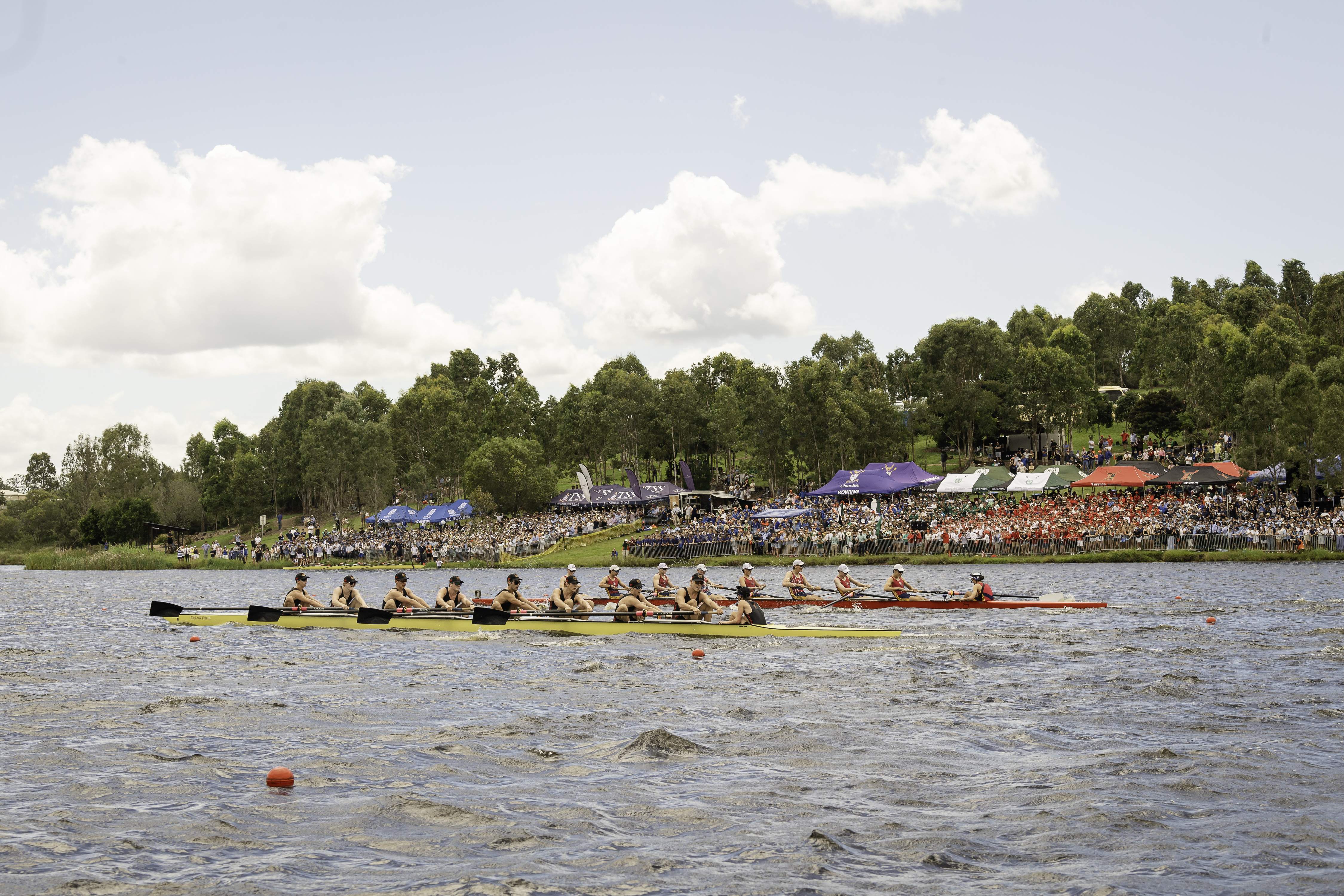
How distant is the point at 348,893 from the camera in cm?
855

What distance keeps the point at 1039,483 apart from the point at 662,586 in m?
34.4

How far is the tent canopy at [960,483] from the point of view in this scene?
59.3 meters

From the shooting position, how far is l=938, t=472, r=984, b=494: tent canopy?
194ft

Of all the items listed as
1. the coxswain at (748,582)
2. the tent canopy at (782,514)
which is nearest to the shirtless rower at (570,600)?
the coxswain at (748,582)

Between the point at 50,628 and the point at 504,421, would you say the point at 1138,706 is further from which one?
the point at 504,421

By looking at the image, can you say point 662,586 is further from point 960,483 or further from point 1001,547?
point 960,483

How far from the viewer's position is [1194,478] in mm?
54969

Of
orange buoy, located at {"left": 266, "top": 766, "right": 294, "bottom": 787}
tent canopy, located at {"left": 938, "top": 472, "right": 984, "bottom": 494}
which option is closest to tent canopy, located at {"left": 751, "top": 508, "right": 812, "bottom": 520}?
tent canopy, located at {"left": 938, "top": 472, "right": 984, "bottom": 494}

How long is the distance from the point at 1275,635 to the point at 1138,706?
30.5 feet

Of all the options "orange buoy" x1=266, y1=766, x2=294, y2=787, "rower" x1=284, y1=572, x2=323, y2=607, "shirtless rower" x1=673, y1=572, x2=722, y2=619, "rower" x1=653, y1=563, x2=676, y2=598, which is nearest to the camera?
"orange buoy" x1=266, y1=766, x2=294, y2=787

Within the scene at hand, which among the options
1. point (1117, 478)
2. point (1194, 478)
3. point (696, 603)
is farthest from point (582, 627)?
point (1194, 478)

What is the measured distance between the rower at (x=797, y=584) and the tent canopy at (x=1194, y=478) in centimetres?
3148

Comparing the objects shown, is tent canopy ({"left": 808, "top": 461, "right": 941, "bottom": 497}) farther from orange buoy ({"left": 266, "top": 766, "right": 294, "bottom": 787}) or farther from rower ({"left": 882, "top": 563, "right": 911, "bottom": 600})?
→ orange buoy ({"left": 266, "top": 766, "right": 294, "bottom": 787})

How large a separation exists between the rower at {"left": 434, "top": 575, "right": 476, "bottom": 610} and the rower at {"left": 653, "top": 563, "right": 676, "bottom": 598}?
5.41 metres
